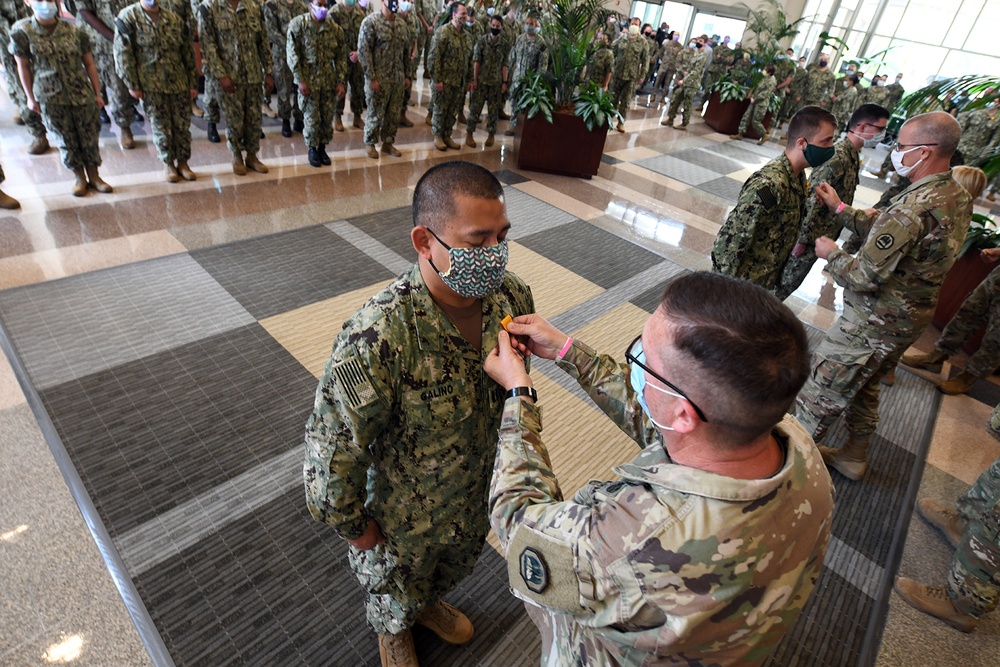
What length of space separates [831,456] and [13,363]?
14.4 feet

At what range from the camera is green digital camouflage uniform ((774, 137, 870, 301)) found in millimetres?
3555

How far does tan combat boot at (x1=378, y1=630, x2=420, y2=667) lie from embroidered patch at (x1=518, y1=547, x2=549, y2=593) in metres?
0.92

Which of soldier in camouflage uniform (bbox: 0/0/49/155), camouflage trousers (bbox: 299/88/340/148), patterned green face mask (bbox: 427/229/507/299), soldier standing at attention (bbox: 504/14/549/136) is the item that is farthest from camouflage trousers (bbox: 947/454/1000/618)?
soldier in camouflage uniform (bbox: 0/0/49/155)

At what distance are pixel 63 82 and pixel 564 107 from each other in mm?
5054

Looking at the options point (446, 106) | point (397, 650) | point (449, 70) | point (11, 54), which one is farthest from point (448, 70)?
point (397, 650)

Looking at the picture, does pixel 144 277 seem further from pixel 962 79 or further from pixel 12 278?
pixel 962 79

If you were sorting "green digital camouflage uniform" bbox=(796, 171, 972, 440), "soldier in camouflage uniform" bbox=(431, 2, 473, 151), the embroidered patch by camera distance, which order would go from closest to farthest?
the embroidered patch < "green digital camouflage uniform" bbox=(796, 171, 972, 440) < "soldier in camouflage uniform" bbox=(431, 2, 473, 151)

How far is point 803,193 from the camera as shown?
117 inches

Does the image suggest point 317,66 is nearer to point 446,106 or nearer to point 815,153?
point 446,106

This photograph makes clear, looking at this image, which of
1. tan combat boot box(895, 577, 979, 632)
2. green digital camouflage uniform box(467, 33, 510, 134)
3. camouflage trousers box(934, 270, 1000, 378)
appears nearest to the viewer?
tan combat boot box(895, 577, 979, 632)

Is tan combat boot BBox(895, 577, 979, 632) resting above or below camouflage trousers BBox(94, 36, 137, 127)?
below

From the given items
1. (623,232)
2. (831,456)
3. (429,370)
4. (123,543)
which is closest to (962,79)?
(623,232)

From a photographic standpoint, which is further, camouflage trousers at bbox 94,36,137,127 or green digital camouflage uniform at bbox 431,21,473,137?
green digital camouflage uniform at bbox 431,21,473,137

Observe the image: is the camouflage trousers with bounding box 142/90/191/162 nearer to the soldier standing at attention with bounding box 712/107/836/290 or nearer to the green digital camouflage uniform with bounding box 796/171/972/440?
the soldier standing at attention with bounding box 712/107/836/290
